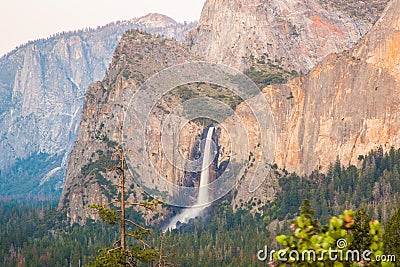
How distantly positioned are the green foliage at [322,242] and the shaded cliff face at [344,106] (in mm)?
144509

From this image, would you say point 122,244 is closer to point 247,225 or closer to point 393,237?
point 393,237

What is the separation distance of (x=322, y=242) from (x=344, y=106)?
159m

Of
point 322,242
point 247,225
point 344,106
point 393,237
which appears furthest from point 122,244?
point 344,106

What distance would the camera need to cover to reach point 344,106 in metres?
182

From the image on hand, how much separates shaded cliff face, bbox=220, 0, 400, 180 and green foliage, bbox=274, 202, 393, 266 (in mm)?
144509

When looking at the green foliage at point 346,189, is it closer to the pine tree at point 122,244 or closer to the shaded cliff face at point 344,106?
the shaded cliff face at point 344,106

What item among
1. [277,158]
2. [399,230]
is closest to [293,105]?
[277,158]

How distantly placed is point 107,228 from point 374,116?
61669 millimetres

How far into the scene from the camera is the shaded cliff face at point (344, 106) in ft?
567

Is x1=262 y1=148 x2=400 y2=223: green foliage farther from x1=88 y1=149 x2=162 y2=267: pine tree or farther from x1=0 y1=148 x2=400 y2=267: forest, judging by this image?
x1=88 y1=149 x2=162 y2=267: pine tree

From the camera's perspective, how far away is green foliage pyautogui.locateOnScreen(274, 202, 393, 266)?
25.4 metres

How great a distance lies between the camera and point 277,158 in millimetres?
196000

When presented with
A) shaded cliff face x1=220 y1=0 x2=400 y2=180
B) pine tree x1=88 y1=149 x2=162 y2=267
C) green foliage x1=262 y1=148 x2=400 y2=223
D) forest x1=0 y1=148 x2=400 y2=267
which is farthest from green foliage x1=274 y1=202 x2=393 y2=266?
shaded cliff face x1=220 y1=0 x2=400 y2=180

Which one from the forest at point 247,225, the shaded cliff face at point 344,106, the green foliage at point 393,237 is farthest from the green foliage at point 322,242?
the shaded cliff face at point 344,106
